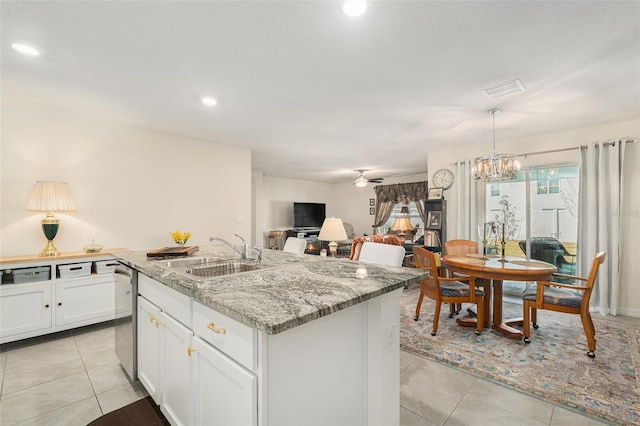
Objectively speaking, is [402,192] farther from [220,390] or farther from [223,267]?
[220,390]

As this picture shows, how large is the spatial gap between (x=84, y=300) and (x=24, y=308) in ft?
1.46

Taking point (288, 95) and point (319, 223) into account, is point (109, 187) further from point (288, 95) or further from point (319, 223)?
point (319, 223)

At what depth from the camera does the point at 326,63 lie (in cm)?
219

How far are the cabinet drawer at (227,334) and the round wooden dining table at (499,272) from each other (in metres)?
2.55

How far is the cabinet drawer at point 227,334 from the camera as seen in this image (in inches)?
38.4

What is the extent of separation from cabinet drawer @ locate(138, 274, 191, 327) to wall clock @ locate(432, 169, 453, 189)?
15.4 ft

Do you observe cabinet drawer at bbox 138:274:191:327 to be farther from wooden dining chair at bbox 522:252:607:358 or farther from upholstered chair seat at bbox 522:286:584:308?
upholstered chair seat at bbox 522:286:584:308

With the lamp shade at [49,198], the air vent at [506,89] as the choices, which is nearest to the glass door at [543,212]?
the air vent at [506,89]

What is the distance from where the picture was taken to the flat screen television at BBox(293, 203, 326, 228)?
8430 millimetres

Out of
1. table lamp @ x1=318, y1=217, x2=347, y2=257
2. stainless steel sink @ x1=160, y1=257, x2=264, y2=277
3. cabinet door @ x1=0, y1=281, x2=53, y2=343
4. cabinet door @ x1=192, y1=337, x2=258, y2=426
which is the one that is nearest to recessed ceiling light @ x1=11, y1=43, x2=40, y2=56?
stainless steel sink @ x1=160, y1=257, x2=264, y2=277

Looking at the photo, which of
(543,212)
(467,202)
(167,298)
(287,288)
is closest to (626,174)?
(543,212)

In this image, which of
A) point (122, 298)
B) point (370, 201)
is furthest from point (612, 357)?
point (370, 201)

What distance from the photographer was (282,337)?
1.03m

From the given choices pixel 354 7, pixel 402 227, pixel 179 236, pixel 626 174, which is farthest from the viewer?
pixel 402 227
